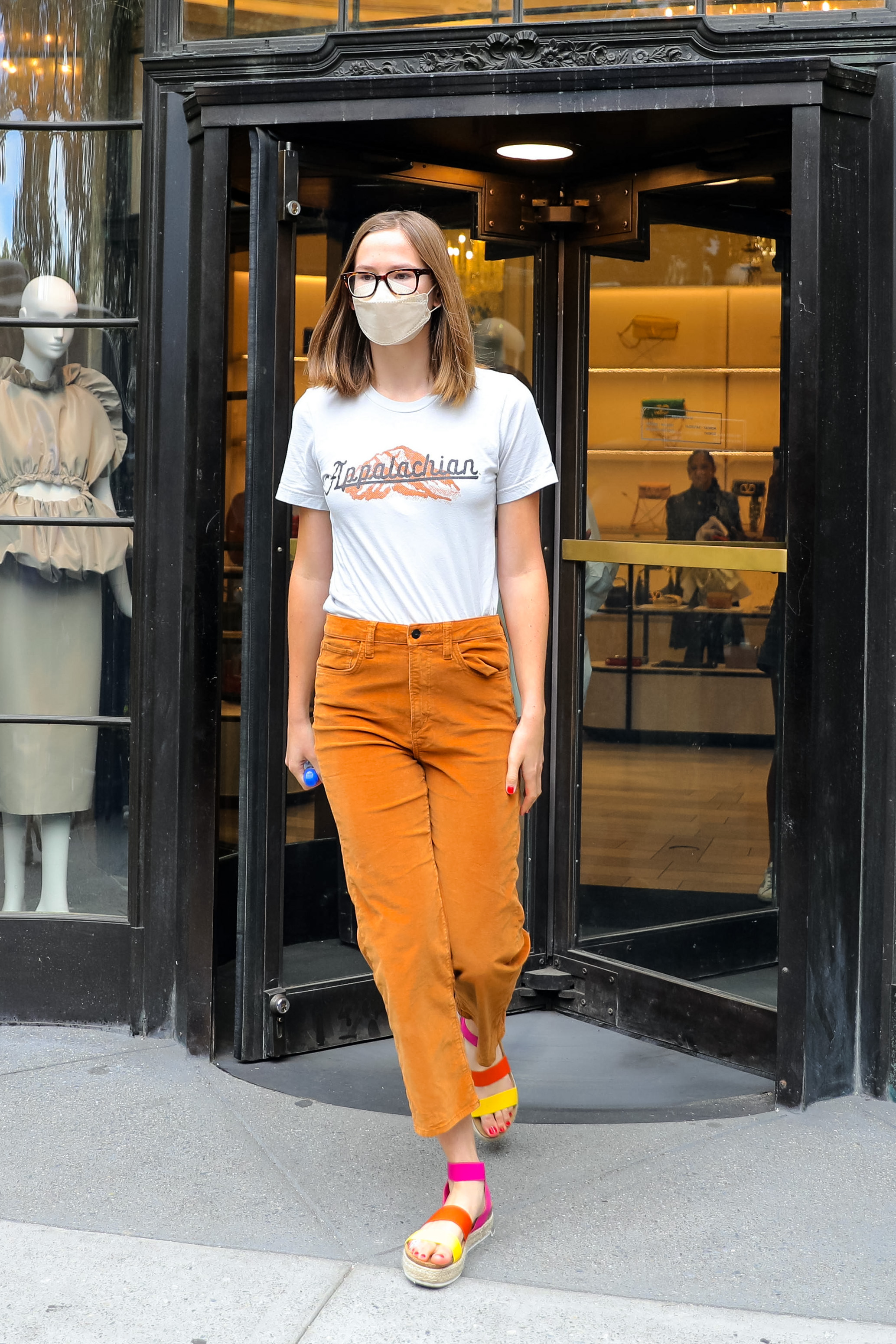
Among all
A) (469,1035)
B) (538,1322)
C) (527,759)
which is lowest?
(538,1322)

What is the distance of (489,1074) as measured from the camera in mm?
3209

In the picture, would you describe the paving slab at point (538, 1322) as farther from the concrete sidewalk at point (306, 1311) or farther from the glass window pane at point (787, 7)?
the glass window pane at point (787, 7)

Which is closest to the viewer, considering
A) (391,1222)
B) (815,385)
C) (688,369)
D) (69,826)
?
(391,1222)

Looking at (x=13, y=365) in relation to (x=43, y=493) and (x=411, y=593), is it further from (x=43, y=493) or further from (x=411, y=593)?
(x=411, y=593)

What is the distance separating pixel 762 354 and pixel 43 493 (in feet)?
6.83

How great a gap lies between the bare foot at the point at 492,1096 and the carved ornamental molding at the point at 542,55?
2.38 meters

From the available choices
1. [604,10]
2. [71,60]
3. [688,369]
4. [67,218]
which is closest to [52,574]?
[67,218]

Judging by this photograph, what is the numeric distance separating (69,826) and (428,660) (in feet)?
6.42

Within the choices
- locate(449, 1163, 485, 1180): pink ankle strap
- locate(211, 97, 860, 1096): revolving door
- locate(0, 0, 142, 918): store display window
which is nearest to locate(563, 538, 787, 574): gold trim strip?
locate(211, 97, 860, 1096): revolving door

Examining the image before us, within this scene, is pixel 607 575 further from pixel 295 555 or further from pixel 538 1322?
pixel 538 1322

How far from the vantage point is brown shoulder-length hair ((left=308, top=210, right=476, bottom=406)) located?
9.34 feet

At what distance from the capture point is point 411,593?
2.82 metres

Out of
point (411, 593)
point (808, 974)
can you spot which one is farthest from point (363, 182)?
point (808, 974)

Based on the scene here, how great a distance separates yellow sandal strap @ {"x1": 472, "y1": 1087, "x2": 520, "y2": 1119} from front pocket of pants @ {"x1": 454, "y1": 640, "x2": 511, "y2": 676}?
3.25 ft
